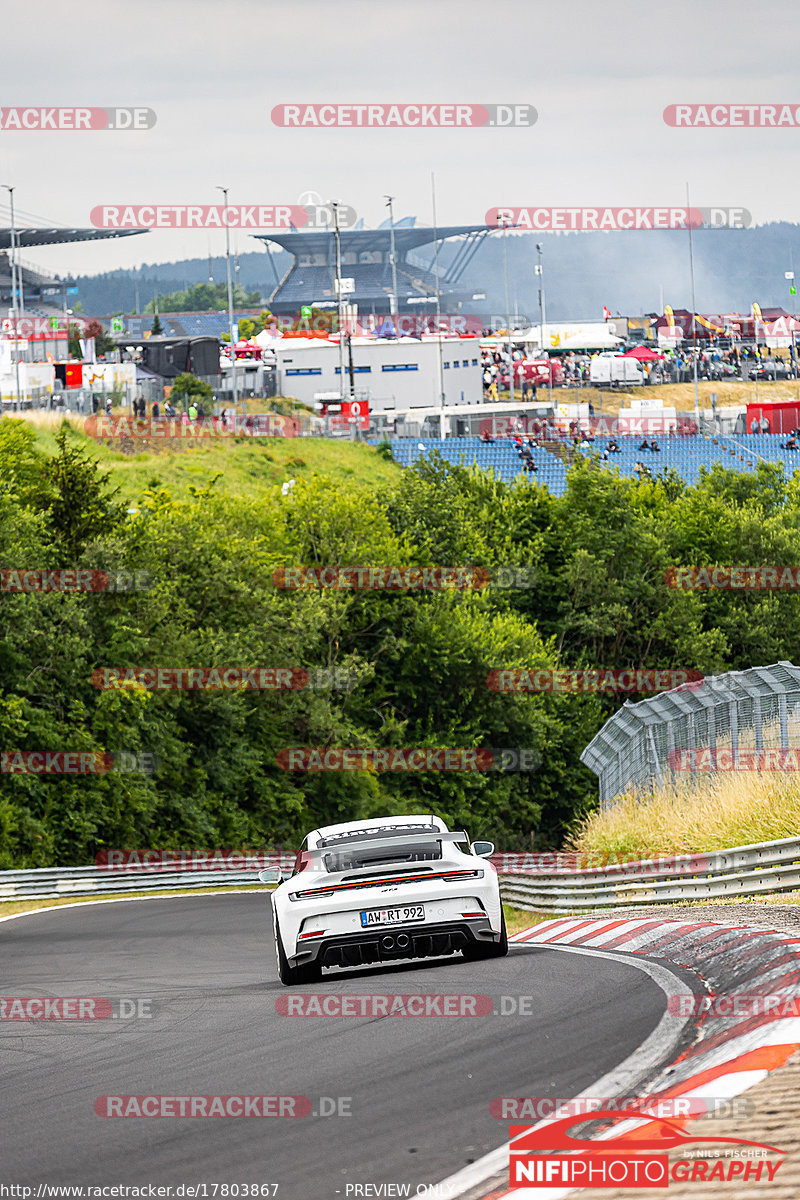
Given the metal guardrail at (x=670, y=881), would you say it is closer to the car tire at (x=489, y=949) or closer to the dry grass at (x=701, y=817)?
the dry grass at (x=701, y=817)

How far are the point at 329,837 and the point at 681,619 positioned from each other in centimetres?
4667

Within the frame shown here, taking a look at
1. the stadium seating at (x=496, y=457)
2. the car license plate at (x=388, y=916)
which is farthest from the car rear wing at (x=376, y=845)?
the stadium seating at (x=496, y=457)

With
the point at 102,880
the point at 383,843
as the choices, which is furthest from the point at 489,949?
the point at 102,880

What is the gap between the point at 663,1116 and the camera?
5438 millimetres

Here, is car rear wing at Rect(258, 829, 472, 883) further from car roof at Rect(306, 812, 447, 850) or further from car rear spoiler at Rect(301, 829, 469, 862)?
car roof at Rect(306, 812, 447, 850)

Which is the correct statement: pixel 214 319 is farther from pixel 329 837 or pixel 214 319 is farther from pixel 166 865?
pixel 329 837

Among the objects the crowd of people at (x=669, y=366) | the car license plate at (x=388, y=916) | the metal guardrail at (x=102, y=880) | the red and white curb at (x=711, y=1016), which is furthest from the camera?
the crowd of people at (x=669, y=366)

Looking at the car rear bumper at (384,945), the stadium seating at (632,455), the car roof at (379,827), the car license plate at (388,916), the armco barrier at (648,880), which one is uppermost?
the stadium seating at (632,455)

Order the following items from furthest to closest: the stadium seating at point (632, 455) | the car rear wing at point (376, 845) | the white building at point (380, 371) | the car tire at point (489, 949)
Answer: the white building at point (380, 371) < the stadium seating at point (632, 455) < the car tire at point (489, 949) < the car rear wing at point (376, 845)

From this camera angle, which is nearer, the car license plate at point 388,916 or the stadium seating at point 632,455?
the car license plate at point 388,916

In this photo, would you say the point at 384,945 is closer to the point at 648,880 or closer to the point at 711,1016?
the point at 711,1016

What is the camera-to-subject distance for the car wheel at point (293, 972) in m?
10.5

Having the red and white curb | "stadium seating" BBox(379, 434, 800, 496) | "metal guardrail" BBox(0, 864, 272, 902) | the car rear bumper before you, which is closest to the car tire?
the car rear bumper

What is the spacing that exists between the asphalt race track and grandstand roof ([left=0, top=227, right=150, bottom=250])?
11504cm
